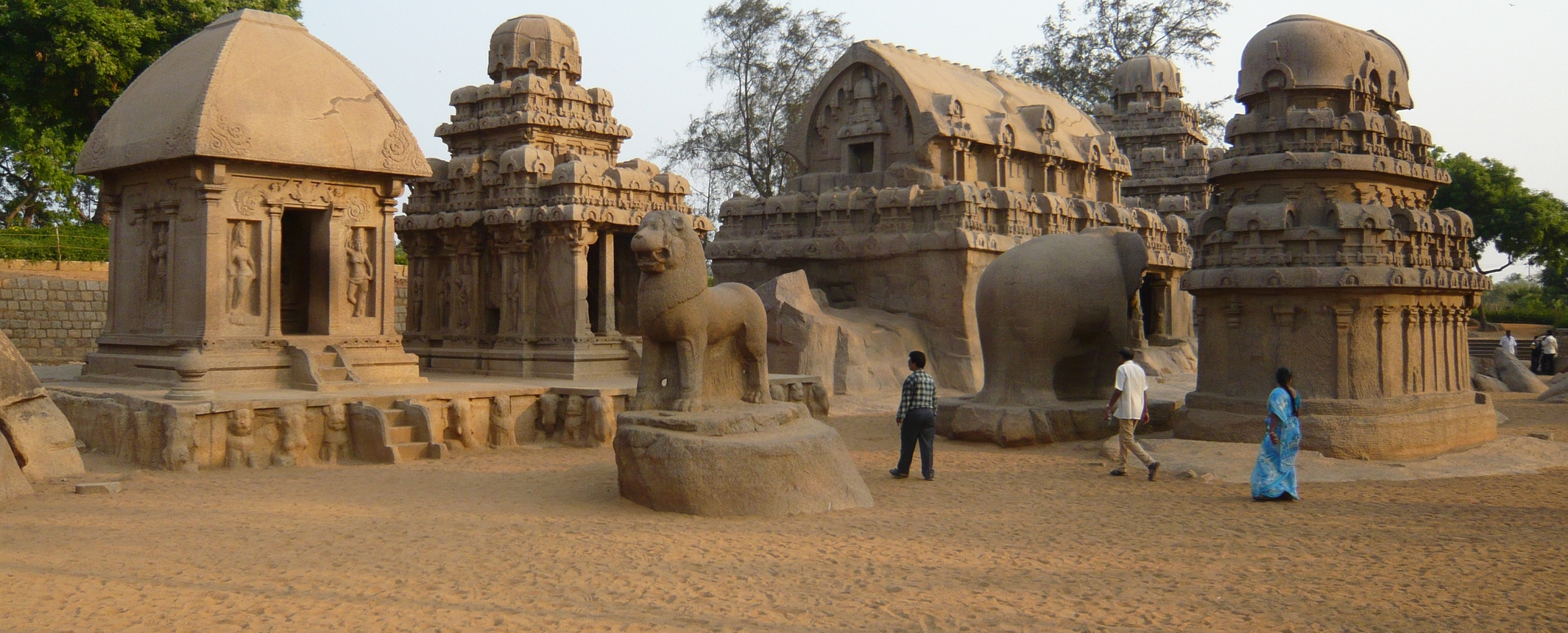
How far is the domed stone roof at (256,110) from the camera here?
36.8 feet

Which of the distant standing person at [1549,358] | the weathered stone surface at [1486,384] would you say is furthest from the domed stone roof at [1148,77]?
the weathered stone surface at [1486,384]

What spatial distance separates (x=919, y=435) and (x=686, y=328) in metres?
2.28

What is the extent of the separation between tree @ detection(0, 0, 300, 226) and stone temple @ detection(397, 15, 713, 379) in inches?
314

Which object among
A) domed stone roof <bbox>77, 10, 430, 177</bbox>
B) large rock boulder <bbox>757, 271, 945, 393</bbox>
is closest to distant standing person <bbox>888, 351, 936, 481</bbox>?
domed stone roof <bbox>77, 10, 430, 177</bbox>

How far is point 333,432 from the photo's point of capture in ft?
34.5

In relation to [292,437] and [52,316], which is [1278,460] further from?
[52,316]

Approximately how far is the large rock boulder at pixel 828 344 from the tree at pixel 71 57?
11817mm

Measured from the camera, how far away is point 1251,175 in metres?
12.0

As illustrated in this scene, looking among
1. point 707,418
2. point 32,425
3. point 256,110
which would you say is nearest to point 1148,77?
point 256,110

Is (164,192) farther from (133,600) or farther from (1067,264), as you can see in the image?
(1067,264)

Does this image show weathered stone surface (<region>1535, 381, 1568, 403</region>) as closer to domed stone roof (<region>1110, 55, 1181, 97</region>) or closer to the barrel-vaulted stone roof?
the barrel-vaulted stone roof

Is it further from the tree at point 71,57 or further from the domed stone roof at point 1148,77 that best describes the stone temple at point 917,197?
the tree at point 71,57

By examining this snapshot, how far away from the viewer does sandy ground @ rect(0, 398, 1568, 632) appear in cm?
533

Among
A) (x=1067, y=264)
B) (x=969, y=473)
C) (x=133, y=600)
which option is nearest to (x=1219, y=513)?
(x=969, y=473)
